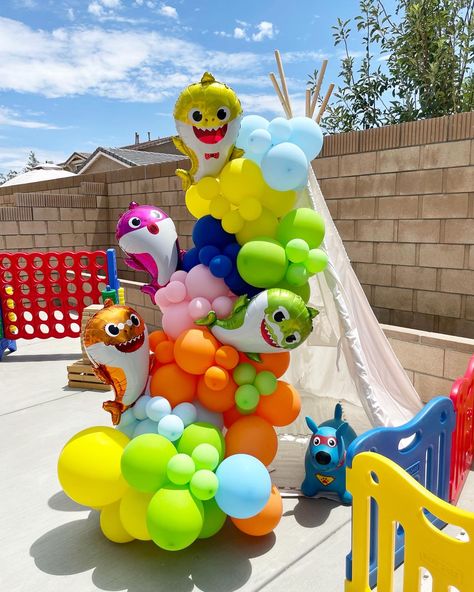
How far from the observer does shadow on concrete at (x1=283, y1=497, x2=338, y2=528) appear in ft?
11.1

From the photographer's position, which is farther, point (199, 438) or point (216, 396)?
point (216, 396)

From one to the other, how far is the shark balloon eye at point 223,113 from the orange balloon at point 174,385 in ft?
5.56

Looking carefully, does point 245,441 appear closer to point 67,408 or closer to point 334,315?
point 334,315

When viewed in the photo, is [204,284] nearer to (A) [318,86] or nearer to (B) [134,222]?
(B) [134,222]

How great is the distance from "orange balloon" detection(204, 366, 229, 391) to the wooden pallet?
3582 mm

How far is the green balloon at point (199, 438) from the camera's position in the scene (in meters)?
2.94

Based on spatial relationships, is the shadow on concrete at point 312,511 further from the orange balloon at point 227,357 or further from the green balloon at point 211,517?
the orange balloon at point 227,357

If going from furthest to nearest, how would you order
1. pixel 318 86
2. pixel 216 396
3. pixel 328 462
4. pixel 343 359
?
1. pixel 343 359
2. pixel 318 86
3. pixel 328 462
4. pixel 216 396

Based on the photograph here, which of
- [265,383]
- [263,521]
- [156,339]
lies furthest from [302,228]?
[263,521]

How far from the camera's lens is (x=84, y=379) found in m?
6.33

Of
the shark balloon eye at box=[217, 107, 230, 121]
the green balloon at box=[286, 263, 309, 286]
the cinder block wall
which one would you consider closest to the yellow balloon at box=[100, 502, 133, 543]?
the green balloon at box=[286, 263, 309, 286]

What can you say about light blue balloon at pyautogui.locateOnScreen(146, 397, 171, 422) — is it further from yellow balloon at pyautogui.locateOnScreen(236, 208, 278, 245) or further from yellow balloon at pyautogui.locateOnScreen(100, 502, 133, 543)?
yellow balloon at pyautogui.locateOnScreen(236, 208, 278, 245)

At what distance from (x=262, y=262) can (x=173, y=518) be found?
159 cm

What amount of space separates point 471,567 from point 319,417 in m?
2.77
